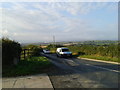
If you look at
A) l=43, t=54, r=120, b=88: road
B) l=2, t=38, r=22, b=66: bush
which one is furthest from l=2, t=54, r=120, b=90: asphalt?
l=2, t=38, r=22, b=66: bush

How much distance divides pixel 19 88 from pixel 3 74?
3287 mm

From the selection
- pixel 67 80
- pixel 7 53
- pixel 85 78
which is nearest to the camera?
pixel 67 80

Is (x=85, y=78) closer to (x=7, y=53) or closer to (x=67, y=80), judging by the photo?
(x=67, y=80)

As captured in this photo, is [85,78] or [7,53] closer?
[85,78]

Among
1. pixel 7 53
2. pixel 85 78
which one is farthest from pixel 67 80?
pixel 7 53

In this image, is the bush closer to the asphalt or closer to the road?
the asphalt

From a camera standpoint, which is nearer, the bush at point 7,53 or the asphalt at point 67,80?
the asphalt at point 67,80

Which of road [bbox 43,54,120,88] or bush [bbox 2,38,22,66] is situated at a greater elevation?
bush [bbox 2,38,22,66]

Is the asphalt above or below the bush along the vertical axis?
below

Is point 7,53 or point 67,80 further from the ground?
point 7,53

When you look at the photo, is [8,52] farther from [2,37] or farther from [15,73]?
[15,73]

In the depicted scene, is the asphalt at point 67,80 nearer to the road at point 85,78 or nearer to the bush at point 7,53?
the road at point 85,78

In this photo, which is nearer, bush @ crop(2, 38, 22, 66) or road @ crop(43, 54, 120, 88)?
road @ crop(43, 54, 120, 88)

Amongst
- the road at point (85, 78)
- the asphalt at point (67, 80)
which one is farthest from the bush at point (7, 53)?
the road at point (85, 78)
